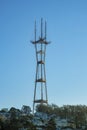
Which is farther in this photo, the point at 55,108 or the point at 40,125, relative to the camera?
the point at 55,108

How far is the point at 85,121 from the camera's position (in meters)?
68.1

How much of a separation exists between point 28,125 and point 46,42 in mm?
19145

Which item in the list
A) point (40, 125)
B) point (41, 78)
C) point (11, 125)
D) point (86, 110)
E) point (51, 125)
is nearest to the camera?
point (11, 125)

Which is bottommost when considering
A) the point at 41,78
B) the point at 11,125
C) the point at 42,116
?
the point at 11,125

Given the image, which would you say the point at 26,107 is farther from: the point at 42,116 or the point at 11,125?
the point at 11,125

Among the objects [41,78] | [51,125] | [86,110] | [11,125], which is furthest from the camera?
A: [86,110]

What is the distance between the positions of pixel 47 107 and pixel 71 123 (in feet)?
25.9

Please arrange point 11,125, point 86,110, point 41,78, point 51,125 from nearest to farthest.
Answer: point 11,125 → point 51,125 → point 41,78 → point 86,110

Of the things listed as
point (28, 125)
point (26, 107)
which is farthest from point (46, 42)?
point (28, 125)

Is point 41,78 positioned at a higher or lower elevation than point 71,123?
higher

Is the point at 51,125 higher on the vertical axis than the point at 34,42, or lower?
lower

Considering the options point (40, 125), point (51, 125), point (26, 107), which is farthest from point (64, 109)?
point (51, 125)

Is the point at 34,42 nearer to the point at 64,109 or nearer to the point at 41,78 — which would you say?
the point at 41,78

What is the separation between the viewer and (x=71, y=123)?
6775 cm
